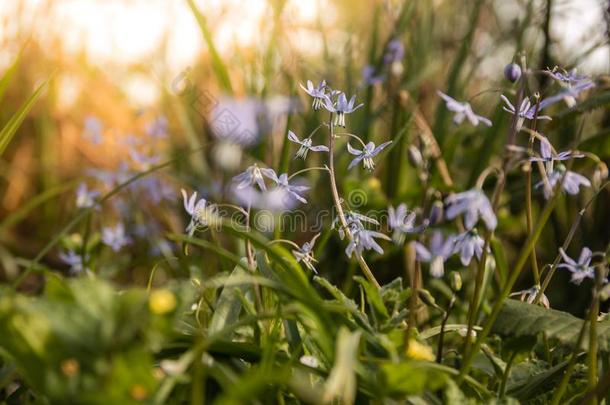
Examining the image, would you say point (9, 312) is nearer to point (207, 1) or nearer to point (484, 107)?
point (484, 107)

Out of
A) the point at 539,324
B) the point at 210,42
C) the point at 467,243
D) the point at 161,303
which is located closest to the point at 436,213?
the point at 467,243

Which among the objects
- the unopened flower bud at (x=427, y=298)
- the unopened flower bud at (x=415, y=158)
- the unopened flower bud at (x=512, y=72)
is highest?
the unopened flower bud at (x=512, y=72)

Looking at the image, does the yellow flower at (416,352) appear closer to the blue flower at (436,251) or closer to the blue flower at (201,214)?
the blue flower at (436,251)

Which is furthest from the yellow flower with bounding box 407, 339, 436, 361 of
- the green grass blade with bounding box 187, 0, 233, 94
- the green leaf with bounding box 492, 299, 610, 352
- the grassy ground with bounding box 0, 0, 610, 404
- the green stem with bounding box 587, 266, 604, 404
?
the green grass blade with bounding box 187, 0, 233, 94

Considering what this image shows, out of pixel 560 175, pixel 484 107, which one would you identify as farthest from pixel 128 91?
pixel 560 175

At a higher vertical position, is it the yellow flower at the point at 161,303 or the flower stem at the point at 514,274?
the yellow flower at the point at 161,303

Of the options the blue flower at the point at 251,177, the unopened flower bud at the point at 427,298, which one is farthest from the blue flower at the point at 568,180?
the blue flower at the point at 251,177

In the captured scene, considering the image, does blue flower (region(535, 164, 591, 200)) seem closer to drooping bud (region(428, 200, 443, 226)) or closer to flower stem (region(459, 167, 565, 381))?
flower stem (region(459, 167, 565, 381))

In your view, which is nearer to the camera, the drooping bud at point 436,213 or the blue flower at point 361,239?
the drooping bud at point 436,213
